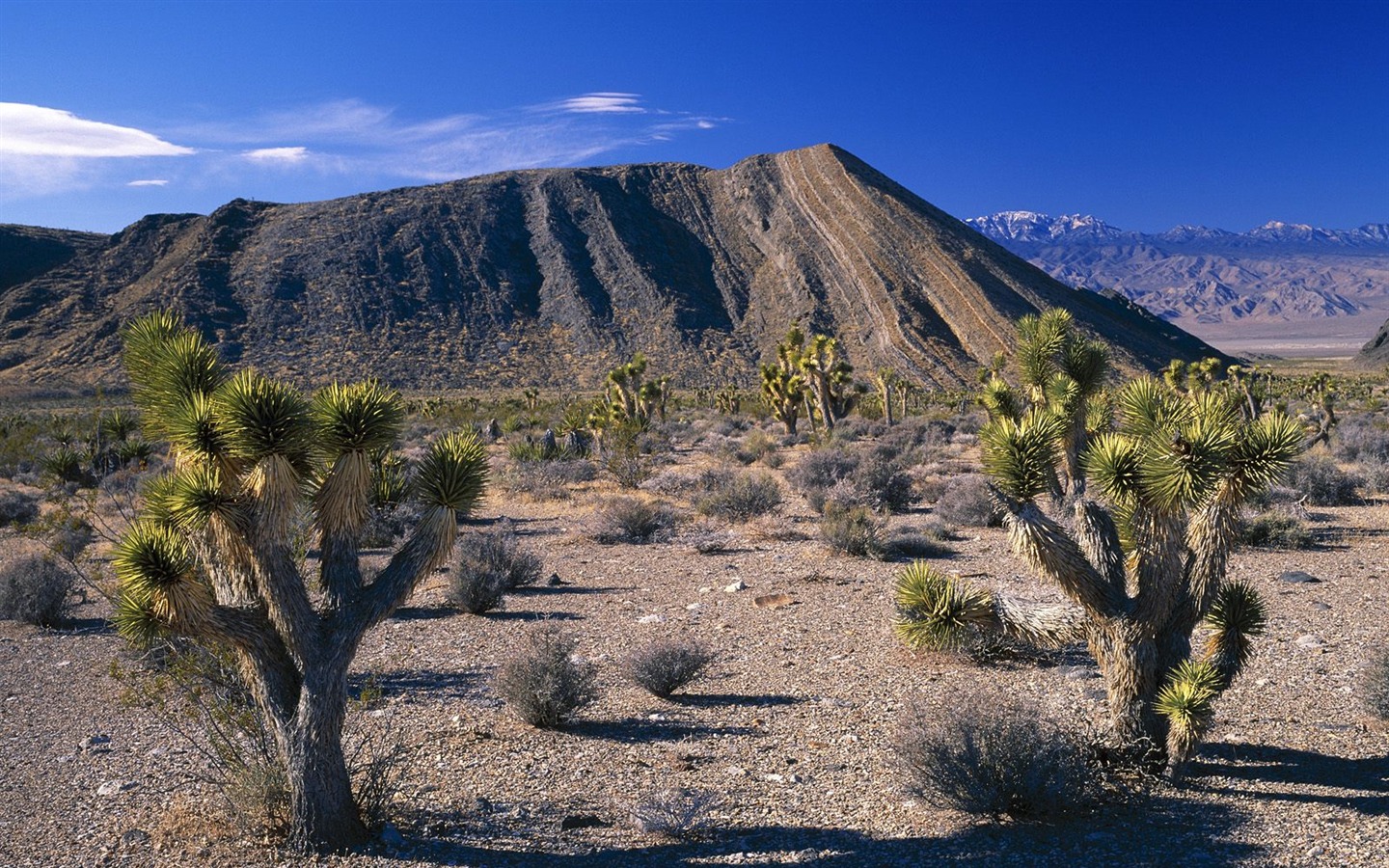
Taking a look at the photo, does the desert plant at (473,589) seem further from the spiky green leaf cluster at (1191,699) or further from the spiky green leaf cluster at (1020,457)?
the spiky green leaf cluster at (1191,699)

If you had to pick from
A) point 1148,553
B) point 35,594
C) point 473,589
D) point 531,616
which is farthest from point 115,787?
point 1148,553

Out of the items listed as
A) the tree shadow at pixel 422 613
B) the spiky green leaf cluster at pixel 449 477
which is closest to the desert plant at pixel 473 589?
the tree shadow at pixel 422 613

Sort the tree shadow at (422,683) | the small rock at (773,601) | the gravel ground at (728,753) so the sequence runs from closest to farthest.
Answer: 1. the gravel ground at (728,753)
2. the tree shadow at (422,683)
3. the small rock at (773,601)

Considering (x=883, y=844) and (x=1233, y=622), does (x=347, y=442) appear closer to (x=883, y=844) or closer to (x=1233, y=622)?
(x=883, y=844)

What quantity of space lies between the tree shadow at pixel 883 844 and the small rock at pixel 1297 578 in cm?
686

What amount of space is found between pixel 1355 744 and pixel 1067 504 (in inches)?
96.4

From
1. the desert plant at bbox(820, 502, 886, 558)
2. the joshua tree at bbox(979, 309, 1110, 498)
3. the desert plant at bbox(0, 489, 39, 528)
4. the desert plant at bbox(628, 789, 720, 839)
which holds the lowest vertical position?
the desert plant at bbox(0, 489, 39, 528)

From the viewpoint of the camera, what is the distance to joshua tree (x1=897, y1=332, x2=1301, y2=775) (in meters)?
5.49

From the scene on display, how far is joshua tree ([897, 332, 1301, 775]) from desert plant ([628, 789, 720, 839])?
179cm

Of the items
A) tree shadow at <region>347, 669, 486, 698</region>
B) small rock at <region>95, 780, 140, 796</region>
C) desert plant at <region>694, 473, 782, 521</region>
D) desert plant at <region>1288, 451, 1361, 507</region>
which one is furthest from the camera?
desert plant at <region>694, 473, 782, 521</region>

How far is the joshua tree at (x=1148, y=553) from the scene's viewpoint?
549cm

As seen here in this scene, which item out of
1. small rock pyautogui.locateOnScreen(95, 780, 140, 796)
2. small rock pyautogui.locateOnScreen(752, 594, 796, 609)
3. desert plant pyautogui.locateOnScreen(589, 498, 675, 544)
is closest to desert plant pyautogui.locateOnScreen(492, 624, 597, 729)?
small rock pyautogui.locateOnScreen(95, 780, 140, 796)

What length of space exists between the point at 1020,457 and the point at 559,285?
7979cm

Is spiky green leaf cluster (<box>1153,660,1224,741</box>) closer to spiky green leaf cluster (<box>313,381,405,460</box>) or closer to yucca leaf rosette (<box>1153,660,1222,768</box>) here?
yucca leaf rosette (<box>1153,660,1222,768</box>)
